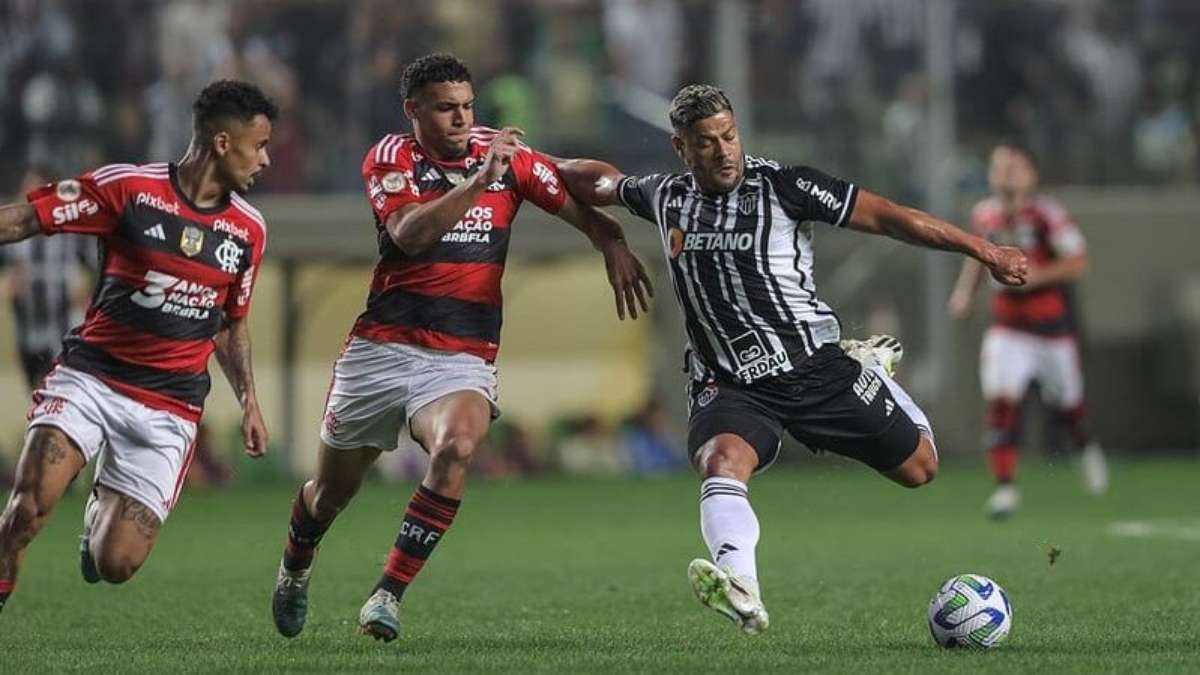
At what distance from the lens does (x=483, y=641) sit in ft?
28.1

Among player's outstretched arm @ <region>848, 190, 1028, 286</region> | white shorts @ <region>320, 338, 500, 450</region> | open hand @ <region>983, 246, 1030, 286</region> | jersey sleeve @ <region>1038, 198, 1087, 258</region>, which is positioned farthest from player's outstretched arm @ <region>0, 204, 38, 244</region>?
jersey sleeve @ <region>1038, 198, 1087, 258</region>

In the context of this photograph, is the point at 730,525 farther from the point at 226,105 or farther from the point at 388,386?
the point at 226,105

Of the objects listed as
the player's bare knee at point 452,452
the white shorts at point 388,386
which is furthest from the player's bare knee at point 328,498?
the player's bare knee at point 452,452

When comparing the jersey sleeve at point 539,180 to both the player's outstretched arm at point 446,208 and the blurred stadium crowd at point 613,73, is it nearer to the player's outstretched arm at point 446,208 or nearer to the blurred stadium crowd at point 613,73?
the player's outstretched arm at point 446,208

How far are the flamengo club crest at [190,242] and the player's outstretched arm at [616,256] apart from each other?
1.62 metres

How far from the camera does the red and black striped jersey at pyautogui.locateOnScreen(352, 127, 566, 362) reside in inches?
344

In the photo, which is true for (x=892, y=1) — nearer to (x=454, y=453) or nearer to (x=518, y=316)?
(x=518, y=316)

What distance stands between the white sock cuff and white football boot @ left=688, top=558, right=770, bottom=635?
57 centimetres

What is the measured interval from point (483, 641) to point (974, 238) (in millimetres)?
2381

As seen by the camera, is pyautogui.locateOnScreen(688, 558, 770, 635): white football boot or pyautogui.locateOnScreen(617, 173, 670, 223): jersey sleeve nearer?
pyautogui.locateOnScreen(688, 558, 770, 635): white football boot

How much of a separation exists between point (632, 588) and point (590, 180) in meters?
2.63

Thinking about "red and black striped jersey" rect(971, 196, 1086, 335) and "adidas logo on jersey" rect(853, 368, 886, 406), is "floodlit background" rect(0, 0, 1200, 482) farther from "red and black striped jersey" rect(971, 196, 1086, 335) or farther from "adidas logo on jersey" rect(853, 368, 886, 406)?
"adidas logo on jersey" rect(853, 368, 886, 406)

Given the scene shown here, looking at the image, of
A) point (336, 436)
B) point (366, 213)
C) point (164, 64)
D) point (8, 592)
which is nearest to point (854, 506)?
point (366, 213)

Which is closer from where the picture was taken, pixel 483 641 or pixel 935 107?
pixel 483 641
